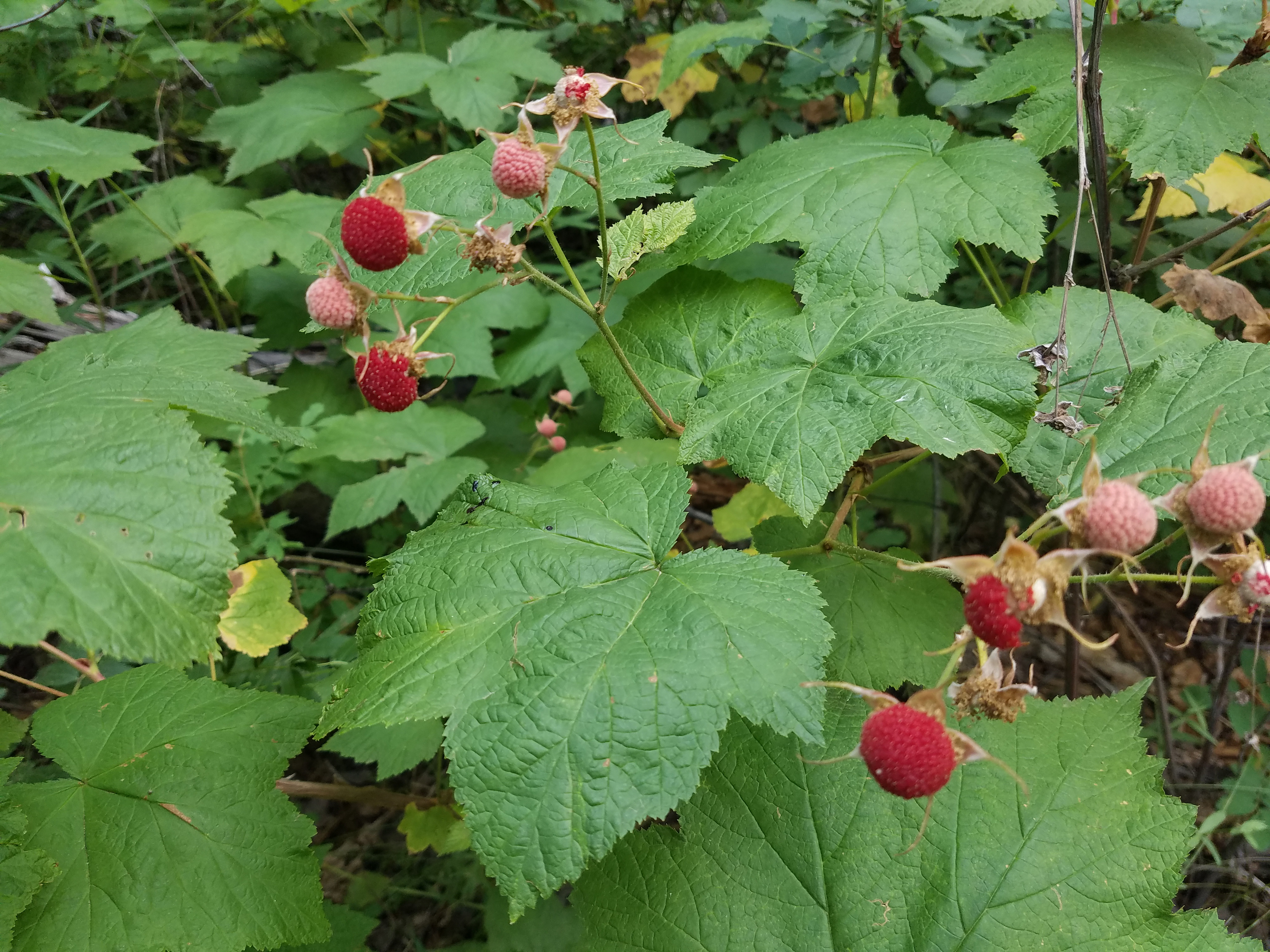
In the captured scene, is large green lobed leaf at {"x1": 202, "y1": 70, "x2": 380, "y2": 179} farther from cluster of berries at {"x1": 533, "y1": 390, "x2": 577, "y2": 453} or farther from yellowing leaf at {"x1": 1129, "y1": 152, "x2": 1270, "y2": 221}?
yellowing leaf at {"x1": 1129, "y1": 152, "x2": 1270, "y2": 221}

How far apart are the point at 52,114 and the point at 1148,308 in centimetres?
458

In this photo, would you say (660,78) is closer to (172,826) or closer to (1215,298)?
(1215,298)

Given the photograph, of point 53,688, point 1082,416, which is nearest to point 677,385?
point 1082,416

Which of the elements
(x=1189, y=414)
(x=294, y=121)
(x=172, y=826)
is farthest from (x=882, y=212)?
(x=294, y=121)

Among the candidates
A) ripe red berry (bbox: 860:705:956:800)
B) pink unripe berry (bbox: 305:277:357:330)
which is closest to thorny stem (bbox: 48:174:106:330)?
pink unripe berry (bbox: 305:277:357:330)

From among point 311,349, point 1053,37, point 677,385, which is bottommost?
point 311,349

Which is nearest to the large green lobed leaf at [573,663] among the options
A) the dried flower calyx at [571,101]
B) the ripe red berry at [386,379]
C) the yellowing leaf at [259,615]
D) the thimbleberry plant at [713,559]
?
the thimbleberry plant at [713,559]

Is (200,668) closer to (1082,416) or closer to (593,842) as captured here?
(593,842)

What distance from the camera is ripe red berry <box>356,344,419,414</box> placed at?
112 cm

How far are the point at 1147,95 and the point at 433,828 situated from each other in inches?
87.8

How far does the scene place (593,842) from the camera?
925mm

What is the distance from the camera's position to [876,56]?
2086mm

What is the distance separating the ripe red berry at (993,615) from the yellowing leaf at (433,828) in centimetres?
154

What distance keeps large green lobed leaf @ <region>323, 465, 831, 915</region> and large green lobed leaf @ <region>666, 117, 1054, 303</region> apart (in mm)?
554
